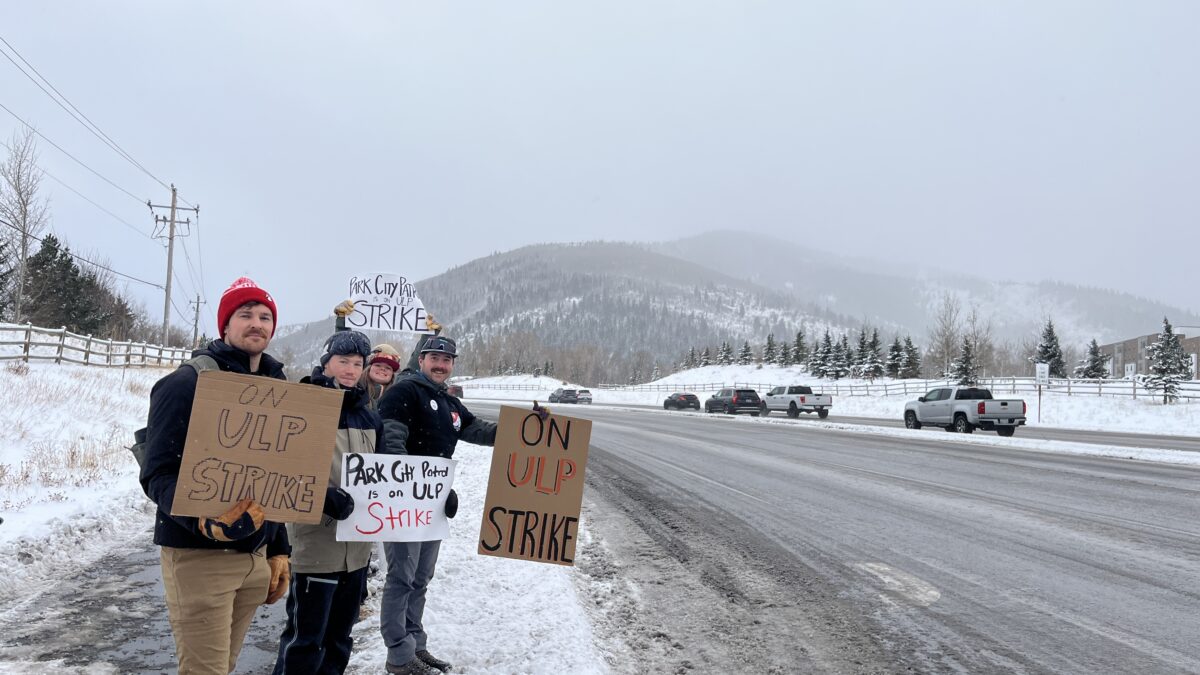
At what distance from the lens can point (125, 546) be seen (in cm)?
702

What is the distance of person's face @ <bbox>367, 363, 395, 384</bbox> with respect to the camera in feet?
14.8

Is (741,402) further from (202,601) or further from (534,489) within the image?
(202,601)

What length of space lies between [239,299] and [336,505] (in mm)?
1026

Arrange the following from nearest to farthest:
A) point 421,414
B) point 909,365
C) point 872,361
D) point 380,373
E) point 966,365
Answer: point 421,414, point 380,373, point 966,365, point 909,365, point 872,361

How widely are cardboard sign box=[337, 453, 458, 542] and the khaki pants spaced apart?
623 millimetres

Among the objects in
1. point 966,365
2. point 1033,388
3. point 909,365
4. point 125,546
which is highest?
point 909,365

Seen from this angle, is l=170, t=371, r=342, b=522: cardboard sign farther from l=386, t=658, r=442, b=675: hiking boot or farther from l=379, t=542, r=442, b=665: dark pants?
l=386, t=658, r=442, b=675: hiking boot

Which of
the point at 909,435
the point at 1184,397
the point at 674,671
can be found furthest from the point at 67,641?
the point at 1184,397

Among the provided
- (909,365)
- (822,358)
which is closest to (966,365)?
(909,365)

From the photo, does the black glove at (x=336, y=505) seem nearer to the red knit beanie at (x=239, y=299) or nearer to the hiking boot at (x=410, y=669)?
the red knit beanie at (x=239, y=299)

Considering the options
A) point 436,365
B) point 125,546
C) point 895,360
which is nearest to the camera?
point 436,365

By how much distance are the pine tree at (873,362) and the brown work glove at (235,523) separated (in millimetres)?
69693

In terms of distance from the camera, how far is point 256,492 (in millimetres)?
2758

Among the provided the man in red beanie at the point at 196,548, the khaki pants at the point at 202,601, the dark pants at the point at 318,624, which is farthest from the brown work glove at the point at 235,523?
the dark pants at the point at 318,624
